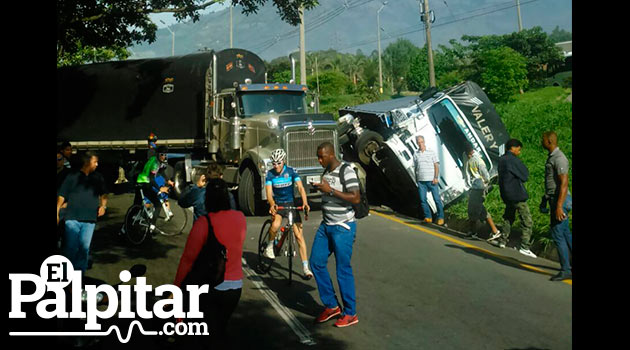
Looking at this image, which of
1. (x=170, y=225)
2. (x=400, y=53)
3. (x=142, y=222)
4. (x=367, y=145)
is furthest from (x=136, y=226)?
(x=400, y=53)

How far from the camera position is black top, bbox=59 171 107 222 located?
804 centimetres

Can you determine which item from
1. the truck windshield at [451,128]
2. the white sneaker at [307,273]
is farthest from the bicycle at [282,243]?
the truck windshield at [451,128]

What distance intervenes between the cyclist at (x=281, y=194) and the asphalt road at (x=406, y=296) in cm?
51

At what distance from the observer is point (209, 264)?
4910 millimetres

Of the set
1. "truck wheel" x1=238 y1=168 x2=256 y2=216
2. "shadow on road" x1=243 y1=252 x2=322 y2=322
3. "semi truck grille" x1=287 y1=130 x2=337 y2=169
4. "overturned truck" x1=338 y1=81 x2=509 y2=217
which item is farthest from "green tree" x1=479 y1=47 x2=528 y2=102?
"shadow on road" x1=243 y1=252 x2=322 y2=322

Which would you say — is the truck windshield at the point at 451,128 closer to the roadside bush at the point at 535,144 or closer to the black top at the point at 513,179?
the roadside bush at the point at 535,144

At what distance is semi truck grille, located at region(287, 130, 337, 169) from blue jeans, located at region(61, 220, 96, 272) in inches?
274

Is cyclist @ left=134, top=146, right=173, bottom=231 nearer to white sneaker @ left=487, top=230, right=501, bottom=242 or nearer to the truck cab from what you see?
the truck cab

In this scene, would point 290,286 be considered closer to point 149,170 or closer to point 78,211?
point 78,211

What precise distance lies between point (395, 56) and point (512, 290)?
159m
